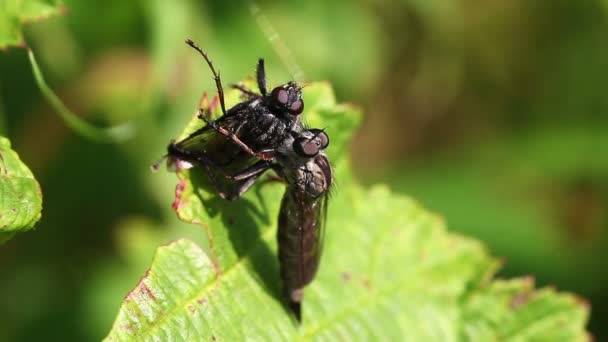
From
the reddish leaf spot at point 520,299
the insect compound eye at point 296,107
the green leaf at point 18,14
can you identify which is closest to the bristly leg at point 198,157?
the insect compound eye at point 296,107

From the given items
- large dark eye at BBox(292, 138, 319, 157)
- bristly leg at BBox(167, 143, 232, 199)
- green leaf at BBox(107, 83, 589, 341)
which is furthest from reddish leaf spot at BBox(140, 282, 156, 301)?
large dark eye at BBox(292, 138, 319, 157)

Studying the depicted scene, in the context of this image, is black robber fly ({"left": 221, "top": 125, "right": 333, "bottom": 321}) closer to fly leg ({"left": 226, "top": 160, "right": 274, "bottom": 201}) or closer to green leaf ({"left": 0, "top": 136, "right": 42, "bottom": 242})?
fly leg ({"left": 226, "top": 160, "right": 274, "bottom": 201})

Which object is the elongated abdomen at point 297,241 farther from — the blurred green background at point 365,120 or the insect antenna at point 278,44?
the insect antenna at point 278,44

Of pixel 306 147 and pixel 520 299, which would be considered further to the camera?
pixel 520 299

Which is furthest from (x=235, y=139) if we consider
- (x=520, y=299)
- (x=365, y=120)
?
(x=365, y=120)

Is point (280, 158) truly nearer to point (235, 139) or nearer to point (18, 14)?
point (235, 139)

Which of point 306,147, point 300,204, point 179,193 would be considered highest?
point 306,147
